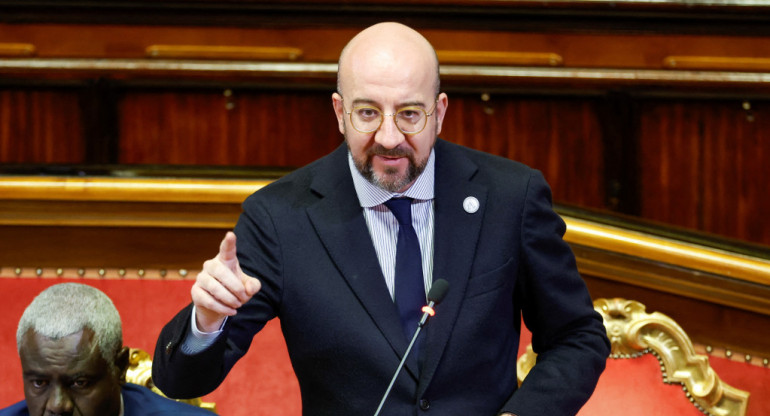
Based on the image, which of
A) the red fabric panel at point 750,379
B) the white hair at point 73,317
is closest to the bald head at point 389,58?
the white hair at point 73,317

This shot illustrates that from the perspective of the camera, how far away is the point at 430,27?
3.99 ft

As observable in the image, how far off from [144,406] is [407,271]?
0.26 meters

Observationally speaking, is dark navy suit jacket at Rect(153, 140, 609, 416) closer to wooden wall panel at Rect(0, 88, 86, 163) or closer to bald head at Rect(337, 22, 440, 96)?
bald head at Rect(337, 22, 440, 96)

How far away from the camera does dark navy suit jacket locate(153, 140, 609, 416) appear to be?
19.9 inches

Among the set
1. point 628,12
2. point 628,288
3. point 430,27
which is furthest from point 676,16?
point 628,288

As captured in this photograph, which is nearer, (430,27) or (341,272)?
(341,272)

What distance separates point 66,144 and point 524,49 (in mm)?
561

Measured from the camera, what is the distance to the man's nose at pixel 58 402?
0.64 meters

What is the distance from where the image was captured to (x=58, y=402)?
2.11ft

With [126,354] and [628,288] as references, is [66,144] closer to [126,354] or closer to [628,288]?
[126,354]

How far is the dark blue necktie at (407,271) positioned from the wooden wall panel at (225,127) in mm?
637

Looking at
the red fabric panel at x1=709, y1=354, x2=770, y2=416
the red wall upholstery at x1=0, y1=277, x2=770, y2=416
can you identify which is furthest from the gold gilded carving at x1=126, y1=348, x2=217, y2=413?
the red fabric panel at x1=709, y1=354, x2=770, y2=416

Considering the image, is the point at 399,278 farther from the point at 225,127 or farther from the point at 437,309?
the point at 225,127

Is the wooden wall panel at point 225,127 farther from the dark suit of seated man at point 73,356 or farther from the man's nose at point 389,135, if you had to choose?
the man's nose at point 389,135
